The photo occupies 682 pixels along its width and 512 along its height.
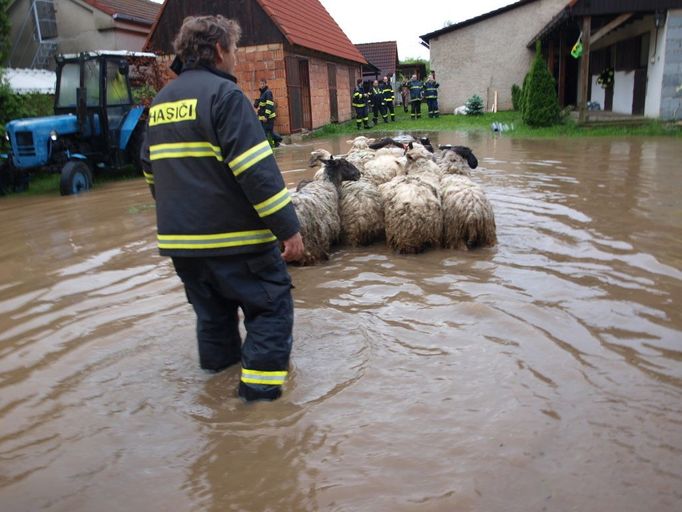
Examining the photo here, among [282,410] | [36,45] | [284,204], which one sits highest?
[36,45]

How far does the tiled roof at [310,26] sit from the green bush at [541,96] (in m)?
8.23

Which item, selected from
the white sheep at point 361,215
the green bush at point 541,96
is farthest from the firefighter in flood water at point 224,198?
the green bush at point 541,96

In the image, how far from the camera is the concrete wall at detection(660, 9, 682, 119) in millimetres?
17406

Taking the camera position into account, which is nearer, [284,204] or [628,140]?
[284,204]

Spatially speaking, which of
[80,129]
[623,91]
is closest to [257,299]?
[80,129]

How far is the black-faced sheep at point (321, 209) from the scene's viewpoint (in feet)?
20.1

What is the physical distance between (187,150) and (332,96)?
24.5m

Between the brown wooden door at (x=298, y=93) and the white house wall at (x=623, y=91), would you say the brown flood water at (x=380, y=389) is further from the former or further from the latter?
the white house wall at (x=623, y=91)

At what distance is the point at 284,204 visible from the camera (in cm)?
326

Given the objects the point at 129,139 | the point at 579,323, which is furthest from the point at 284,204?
the point at 129,139

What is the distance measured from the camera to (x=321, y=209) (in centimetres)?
635

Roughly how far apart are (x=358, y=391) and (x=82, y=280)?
3.79m

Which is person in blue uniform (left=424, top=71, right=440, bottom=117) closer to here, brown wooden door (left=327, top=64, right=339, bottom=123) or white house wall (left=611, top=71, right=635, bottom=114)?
brown wooden door (left=327, top=64, right=339, bottom=123)

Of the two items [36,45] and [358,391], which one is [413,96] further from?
[358,391]
